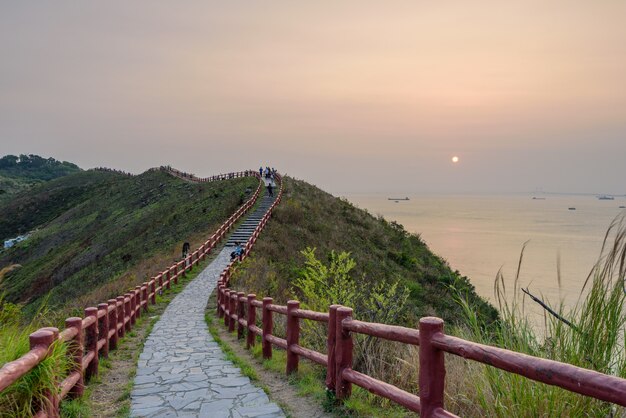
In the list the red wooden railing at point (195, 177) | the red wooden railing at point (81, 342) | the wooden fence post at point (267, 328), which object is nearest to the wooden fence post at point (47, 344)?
the red wooden railing at point (81, 342)

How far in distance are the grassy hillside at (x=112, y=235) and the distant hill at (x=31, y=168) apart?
81.5m

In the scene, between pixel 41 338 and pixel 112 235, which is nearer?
pixel 41 338

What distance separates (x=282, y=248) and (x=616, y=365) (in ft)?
77.2

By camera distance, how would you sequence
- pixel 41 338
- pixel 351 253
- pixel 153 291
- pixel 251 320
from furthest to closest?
1. pixel 351 253
2. pixel 153 291
3. pixel 251 320
4. pixel 41 338

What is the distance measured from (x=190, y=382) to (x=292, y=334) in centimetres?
170

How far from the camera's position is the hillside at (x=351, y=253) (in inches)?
843

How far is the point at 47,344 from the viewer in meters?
4.75

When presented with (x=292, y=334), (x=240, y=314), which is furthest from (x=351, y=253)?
(x=292, y=334)

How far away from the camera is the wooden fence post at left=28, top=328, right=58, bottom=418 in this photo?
4.70 m

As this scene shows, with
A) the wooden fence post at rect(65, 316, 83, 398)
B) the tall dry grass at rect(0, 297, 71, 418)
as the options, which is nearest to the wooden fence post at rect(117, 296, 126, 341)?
the wooden fence post at rect(65, 316, 83, 398)

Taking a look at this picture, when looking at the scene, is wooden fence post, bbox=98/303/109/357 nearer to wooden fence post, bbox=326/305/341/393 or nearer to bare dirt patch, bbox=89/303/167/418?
bare dirt patch, bbox=89/303/167/418

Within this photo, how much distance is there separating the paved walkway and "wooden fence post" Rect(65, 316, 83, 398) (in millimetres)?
706

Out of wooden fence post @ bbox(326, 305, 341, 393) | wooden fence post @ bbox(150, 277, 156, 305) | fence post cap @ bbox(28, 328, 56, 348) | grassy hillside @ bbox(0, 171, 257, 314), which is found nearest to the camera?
fence post cap @ bbox(28, 328, 56, 348)

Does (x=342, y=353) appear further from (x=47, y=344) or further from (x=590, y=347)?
(x=47, y=344)
